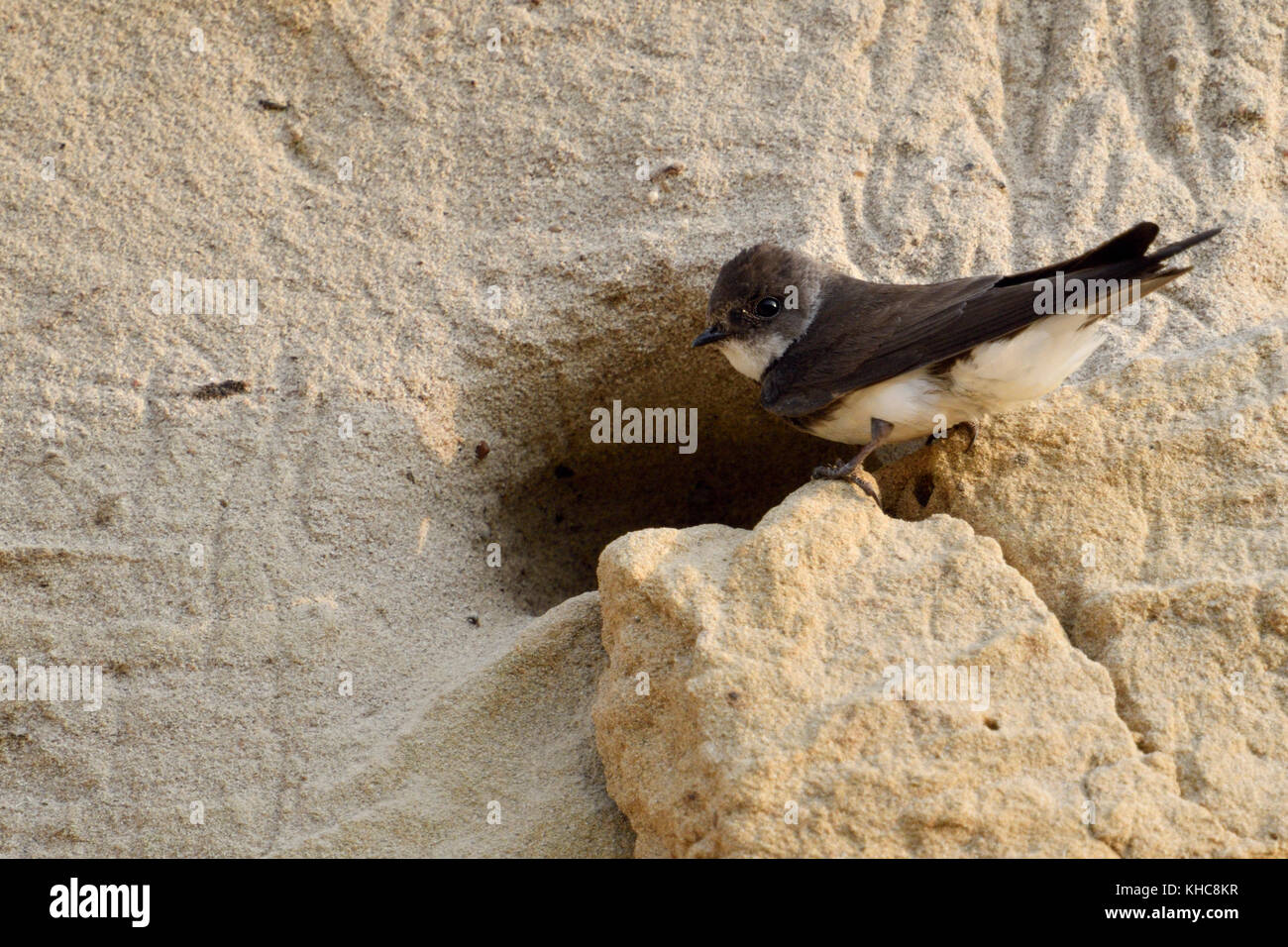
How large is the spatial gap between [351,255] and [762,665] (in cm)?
225

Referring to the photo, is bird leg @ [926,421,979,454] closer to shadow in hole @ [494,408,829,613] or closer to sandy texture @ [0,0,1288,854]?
sandy texture @ [0,0,1288,854]

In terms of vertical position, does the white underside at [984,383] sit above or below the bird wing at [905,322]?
below

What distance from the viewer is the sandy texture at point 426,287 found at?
323 centimetres

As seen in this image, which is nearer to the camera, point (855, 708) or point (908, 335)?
point (855, 708)

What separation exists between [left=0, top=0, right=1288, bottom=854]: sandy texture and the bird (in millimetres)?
269

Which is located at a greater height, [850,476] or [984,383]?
[984,383]

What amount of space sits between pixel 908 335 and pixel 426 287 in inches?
63.8

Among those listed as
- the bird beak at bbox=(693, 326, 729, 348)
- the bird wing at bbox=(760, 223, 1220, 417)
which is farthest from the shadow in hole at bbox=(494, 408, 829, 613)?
the bird wing at bbox=(760, 223, 1220, 417)

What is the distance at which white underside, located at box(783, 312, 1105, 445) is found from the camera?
10.3ft

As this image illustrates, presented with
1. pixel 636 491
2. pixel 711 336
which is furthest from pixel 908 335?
pixel 636 491

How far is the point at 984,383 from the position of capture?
127 inches

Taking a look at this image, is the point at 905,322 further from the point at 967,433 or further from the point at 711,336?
the point at 711,336

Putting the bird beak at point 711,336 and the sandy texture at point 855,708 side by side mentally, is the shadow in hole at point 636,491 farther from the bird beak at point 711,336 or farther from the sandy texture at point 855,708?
the sandy texture at point 855,708

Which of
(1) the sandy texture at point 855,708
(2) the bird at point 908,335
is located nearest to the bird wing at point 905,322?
(2) the bird at point 908,335
